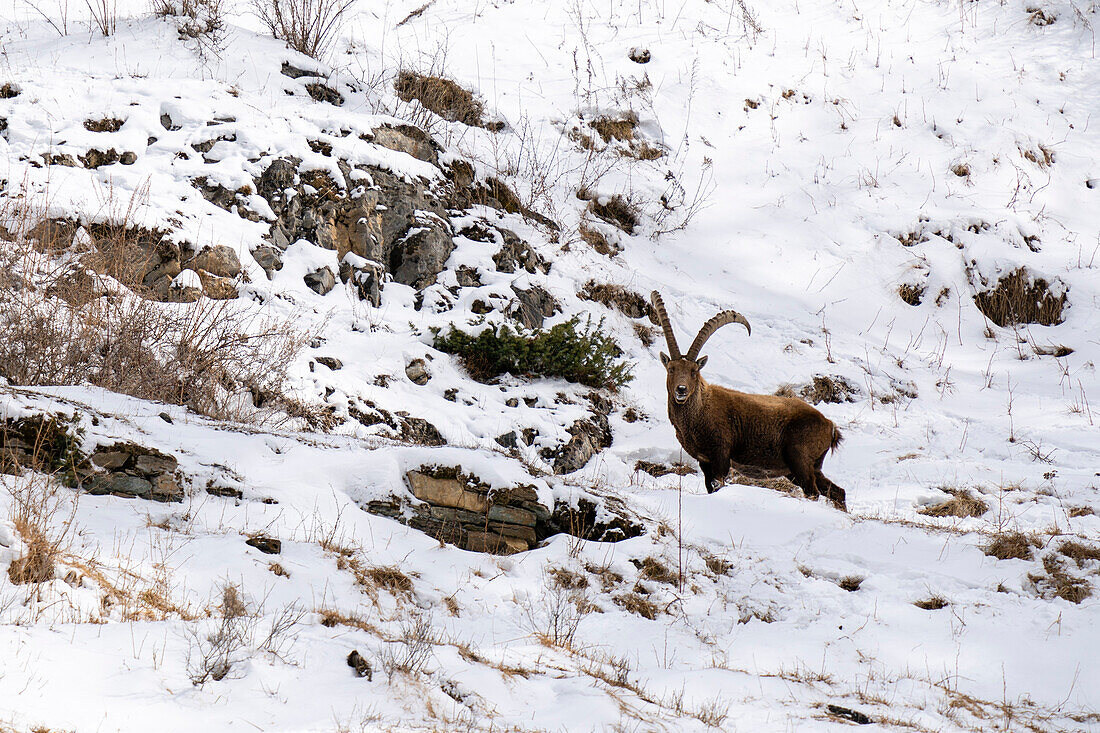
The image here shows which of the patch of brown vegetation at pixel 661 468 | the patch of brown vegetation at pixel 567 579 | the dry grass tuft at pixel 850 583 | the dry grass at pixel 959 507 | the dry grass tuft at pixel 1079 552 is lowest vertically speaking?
the patch of brown vegetation at pixel 661 468

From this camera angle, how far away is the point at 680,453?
8812 mm

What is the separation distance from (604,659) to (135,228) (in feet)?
22.6

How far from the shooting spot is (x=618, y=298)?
1118 centimetres

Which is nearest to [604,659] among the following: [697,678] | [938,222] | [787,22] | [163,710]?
[697,678]

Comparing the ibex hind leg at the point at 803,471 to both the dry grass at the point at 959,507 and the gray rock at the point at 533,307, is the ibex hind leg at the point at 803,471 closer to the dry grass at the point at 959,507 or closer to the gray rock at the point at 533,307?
the dry grass at the point at 959,507

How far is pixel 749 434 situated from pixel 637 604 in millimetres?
3177

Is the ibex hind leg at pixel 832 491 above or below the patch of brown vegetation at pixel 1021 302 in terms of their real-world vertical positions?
below

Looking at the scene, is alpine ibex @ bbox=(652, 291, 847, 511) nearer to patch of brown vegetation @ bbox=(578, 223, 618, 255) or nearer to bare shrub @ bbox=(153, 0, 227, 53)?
patch of brown vegetation @ bbox=(578, 223, 618, 255)

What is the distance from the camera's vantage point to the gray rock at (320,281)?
9.28m

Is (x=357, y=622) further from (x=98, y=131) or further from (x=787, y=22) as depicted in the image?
(x=787, y=22)

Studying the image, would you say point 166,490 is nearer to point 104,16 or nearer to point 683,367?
point 683,367

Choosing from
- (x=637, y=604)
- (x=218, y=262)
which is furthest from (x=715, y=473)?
(x=218, y=262)

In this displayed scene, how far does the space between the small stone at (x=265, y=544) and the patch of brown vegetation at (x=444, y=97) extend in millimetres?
9598

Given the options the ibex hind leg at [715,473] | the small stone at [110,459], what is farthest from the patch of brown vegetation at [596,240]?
the small stone at [110,459]
